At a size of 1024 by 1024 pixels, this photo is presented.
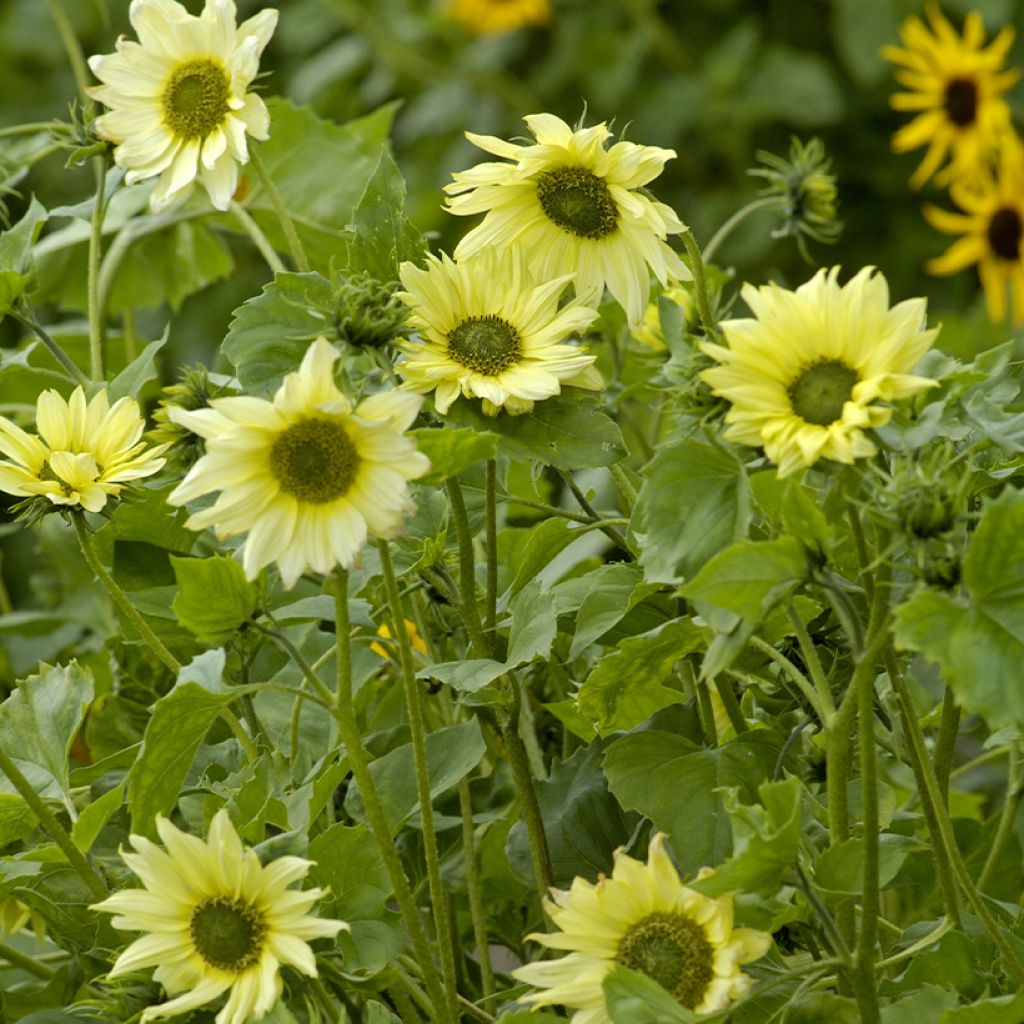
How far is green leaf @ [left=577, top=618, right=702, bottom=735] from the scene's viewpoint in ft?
1.17

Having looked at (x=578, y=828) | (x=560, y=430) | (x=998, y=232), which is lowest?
(x=998, y=232)

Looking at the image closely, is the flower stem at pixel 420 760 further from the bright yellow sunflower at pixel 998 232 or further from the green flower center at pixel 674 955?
the bright yellow sunflower at pixel 998 232

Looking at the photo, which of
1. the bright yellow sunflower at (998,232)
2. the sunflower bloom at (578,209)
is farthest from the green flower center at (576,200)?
the bright yellow sunflower at (998,232)

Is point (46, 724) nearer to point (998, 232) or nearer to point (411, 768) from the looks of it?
point (411, 768)

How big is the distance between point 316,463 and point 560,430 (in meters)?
0.08

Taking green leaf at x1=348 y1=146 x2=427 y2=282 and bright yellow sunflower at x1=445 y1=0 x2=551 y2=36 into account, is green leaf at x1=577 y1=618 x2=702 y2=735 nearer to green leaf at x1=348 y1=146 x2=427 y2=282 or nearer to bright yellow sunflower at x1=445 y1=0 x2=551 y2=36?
green leaf at x1=348 y1=146 x2=427 y2=282

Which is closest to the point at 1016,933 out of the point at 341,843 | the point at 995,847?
the point at 995,847

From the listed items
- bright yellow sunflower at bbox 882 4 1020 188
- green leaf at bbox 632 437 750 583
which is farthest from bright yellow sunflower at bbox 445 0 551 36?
green leaf at bbox 632 437 750 583

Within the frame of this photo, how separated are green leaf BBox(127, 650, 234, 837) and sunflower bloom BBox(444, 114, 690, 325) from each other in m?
0.11

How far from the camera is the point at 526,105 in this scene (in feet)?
5.11

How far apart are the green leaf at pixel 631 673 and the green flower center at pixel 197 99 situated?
6.4 inches

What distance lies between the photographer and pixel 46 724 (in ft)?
1.35

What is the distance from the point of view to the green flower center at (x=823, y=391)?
301mm

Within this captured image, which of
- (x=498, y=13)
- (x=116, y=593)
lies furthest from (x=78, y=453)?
(x=498, y=13)
